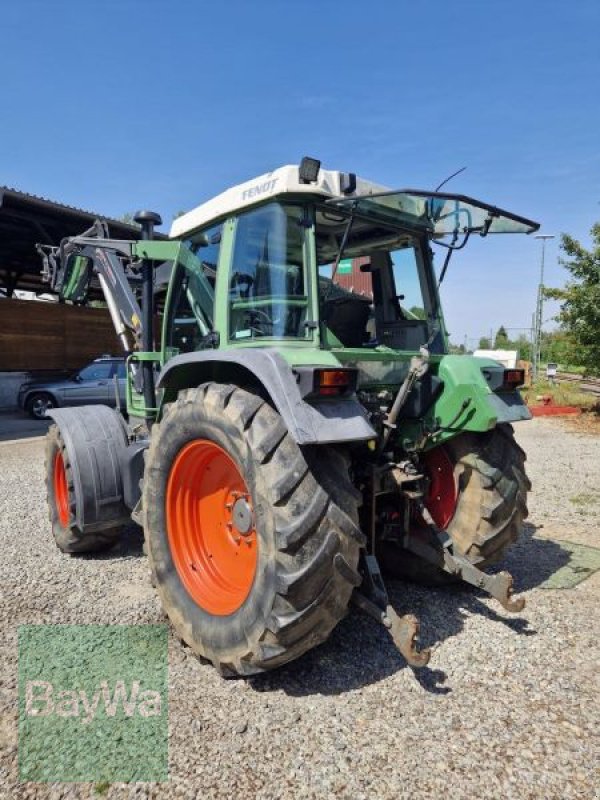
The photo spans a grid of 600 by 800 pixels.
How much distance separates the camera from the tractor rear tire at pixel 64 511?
4.08 meters

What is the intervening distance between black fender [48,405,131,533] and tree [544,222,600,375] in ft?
38.8

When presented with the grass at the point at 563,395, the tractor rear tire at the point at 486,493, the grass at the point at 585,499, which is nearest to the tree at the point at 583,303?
the grass at the point at 563,395

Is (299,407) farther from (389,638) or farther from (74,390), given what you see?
(74,390)

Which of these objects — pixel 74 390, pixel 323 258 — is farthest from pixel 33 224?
pixel 323 258

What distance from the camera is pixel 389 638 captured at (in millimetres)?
3072

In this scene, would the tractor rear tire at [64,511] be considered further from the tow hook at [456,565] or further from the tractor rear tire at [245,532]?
the tow hook at [456,565]

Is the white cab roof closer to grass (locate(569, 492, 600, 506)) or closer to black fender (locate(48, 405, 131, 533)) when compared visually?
black fender (locate(48, 405, 131, 533))

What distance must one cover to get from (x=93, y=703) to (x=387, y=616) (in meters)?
1.36

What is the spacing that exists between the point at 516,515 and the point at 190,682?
2.05 meters

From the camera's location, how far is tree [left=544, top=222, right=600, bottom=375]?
12852 millimetres

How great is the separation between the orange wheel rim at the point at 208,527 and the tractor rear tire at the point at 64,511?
1.19 m

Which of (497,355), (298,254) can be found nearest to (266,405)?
(298,254)

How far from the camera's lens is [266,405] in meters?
2.60

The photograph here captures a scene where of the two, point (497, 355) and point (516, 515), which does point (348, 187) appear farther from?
point (497, 355)
